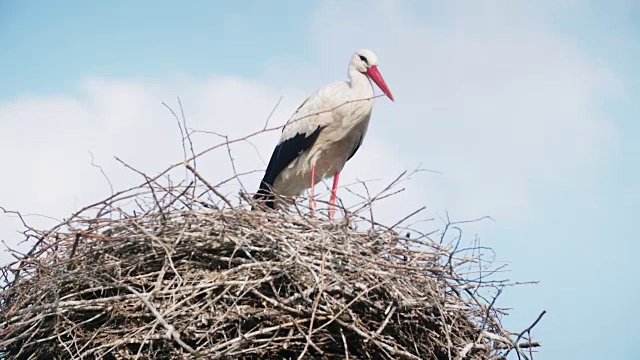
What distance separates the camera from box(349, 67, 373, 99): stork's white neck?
19.4 ft

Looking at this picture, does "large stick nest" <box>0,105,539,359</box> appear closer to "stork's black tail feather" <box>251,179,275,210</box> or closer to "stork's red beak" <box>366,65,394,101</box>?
"stork's black tail feather" <box>251,179,275,210</box>

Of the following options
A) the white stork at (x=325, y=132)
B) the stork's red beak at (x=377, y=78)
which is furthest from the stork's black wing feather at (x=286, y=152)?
the stork's red beak at (x=377, y=78)

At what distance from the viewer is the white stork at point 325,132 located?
588cm

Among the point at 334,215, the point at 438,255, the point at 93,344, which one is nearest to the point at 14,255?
the point at 93,344

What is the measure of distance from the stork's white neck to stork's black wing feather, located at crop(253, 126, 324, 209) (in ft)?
1.15

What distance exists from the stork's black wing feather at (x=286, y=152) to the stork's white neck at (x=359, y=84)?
352 mm

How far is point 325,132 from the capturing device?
5.93 meters

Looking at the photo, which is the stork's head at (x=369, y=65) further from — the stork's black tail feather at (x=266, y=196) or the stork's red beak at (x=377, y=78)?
the stork's black tail feather at (x=266, y=196)

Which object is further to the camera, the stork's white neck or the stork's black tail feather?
the stork's white neck

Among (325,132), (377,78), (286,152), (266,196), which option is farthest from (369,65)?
(266,196)

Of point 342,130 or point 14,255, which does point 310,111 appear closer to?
point 342,130

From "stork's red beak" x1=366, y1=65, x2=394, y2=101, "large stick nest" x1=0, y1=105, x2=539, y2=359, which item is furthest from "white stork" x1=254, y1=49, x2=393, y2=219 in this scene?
"large stick nest" x1=0, y1=105, x2=539, y2=359

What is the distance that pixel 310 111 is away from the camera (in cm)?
586

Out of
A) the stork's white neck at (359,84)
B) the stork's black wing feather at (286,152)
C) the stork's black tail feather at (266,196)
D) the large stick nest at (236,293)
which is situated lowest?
the large stick nest at (236,293)
